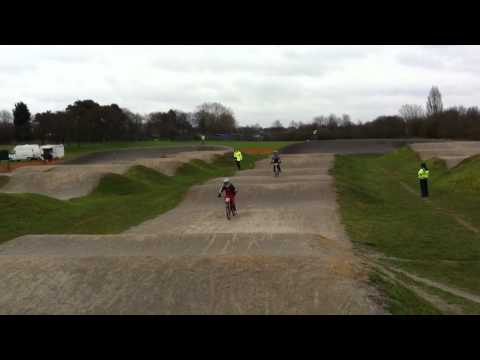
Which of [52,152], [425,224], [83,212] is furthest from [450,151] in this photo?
[52,152]

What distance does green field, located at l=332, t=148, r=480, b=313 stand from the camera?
12242 mm

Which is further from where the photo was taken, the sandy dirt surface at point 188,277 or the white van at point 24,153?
the white van at point 24,153

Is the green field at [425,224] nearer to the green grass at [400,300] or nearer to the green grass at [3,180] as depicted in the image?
the green grass at [400,300]

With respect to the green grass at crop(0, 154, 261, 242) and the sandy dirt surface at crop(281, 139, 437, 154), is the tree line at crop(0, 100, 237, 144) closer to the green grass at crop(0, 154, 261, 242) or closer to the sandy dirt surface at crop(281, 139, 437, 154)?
the sandy dirt surface at crop(281, 139, 437, 154)

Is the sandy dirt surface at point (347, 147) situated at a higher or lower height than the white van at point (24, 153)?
lower

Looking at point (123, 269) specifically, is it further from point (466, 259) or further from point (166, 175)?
point (166, 175)

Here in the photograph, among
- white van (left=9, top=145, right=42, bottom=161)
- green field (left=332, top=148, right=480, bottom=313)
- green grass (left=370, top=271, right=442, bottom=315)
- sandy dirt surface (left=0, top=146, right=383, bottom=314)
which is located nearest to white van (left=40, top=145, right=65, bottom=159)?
white van (left=9, top=145, right=42, bottom=161)

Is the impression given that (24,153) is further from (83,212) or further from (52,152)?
(83,212)

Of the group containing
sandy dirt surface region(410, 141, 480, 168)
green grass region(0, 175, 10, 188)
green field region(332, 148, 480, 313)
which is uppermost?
sandy dirt surface region(410, 141, 480, 168)

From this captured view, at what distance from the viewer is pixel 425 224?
17.7 m

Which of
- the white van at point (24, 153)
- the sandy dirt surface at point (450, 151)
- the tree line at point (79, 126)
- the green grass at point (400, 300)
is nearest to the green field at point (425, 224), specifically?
the green grass at point (400, 300)

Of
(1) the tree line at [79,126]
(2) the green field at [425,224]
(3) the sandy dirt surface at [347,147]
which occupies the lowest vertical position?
(2) the green field at [425,224]

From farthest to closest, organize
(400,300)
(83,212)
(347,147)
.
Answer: (347,147) → (83,212) → (400,300)

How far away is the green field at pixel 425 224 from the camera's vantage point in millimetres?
12242
